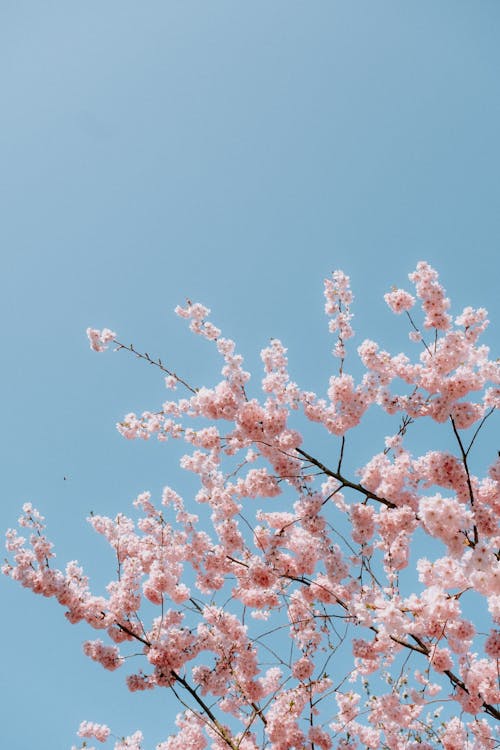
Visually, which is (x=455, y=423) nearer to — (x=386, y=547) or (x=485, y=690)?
(x=386, y=547)

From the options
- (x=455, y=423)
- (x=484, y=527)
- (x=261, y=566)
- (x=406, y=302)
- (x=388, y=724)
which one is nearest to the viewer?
(x=484, y=527)

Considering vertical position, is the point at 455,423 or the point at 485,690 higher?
the point at 455,423

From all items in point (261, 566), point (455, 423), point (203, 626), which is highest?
point (455, 423)

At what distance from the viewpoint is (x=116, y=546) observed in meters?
7.34

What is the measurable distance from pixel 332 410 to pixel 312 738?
15.5 ft

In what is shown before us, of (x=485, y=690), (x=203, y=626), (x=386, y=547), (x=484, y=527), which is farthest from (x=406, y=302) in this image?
(x=203, y=626)

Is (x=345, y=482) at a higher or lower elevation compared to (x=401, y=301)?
lower

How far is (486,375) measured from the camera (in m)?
5.26

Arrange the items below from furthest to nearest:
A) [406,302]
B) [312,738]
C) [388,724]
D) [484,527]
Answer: [388,724], [312,738], [406,302], [484,527]

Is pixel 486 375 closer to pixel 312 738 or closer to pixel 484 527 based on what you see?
pixel 484 527

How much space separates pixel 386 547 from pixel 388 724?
Answer: 320 centimetres

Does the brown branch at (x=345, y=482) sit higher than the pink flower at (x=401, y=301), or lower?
lower

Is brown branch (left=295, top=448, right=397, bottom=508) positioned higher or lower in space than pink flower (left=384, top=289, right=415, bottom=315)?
lower

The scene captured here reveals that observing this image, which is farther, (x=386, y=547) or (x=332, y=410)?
(x=386, y=547)
